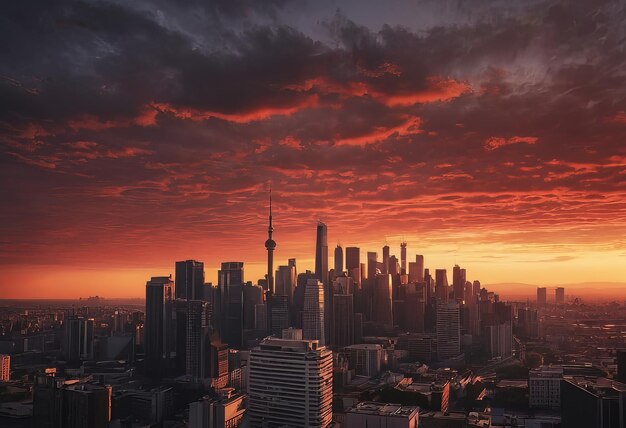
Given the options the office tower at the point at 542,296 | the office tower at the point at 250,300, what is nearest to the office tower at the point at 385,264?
the office tower at the point at 250,300

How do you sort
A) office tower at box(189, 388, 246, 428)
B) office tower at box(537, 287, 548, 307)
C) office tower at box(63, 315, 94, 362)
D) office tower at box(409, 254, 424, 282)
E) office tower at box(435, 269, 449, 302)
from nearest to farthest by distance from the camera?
office tower at box(189, 388, 246, 428), office tower at box(63, 315, 94, 362), office tower at box(537, 287, 548, 307), office tower at box(435, 269, 449, 302), office tower at box(409, 254, 424, 282)

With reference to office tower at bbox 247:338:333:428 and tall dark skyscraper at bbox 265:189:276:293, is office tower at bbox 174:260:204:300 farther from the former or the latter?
office tower at bbox 247:338:333:428

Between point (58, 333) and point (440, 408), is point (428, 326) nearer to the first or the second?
point (440, 408)

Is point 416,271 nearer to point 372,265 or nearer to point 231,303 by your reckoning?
point 372,265

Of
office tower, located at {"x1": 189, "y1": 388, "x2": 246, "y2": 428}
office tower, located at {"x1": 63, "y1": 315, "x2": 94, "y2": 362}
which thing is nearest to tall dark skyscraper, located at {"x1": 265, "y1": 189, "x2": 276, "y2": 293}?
office tower, located at {"x1": 189, "y1": 388, "x2": 246, "y2": 428}

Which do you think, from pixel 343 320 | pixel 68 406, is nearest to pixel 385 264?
pixel 343 320
